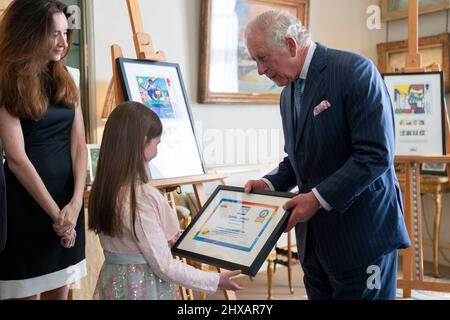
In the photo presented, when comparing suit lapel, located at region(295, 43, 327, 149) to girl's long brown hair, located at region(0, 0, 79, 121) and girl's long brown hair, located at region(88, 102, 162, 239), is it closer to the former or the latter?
girl's long brown hair, located at region(88, 102, 162, 239)

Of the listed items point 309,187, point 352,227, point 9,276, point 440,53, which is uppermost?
point 440,53

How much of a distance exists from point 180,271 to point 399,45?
148 inches

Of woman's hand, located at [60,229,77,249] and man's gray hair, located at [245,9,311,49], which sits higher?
man's gray hair, located at [245,9,311,49]

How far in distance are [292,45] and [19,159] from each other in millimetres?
1107

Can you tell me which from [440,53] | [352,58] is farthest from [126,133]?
[440,53]

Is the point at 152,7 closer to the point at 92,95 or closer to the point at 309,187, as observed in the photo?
the point at 92,95

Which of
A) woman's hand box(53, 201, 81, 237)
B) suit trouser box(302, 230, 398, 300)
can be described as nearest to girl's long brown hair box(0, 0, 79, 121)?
woman's hand box(53, 201, 81, 237)

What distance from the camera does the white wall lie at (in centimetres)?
337

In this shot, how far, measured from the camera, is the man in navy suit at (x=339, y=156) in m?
1.57

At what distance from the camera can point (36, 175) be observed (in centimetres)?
195

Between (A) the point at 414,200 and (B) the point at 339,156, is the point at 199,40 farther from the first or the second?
(B) the point at 339,156

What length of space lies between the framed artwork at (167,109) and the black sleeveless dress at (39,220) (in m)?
0.52

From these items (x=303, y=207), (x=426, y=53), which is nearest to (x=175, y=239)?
(x=303, y=207)

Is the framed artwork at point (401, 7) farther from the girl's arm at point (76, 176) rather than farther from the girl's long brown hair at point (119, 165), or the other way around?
the girl's long brown hair at point (119, 165)
